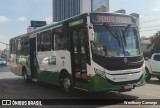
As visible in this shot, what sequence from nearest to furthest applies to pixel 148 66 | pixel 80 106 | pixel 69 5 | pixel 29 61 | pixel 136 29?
pixel 80 106 → pixel 136 29 → pixel 29 61 → pixel 148 66 → pixel 69 5

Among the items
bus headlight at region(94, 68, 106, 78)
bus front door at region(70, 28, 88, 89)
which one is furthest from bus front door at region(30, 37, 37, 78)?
bus headlight at region(94, 68, 106, 78)

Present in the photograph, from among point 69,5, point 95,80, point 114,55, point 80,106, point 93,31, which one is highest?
point 69,5

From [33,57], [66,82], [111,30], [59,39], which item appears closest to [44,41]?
[59,39]

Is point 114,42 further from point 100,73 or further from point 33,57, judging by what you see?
point 33,57

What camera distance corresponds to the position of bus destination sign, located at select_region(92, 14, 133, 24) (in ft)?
41.1

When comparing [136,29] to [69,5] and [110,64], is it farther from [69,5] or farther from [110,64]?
[69,5]

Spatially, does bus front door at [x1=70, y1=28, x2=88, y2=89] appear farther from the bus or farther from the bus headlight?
the bus headlight

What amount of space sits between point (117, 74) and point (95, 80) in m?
0.86

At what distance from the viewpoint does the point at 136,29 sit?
13398mm

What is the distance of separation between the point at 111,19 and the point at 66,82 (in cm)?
343

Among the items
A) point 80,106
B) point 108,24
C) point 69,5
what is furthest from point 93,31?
point 69,5

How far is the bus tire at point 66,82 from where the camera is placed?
1409cm

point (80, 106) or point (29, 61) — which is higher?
point (29, 61)

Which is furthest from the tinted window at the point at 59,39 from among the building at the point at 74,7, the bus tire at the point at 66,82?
the building at the point at 74,7
